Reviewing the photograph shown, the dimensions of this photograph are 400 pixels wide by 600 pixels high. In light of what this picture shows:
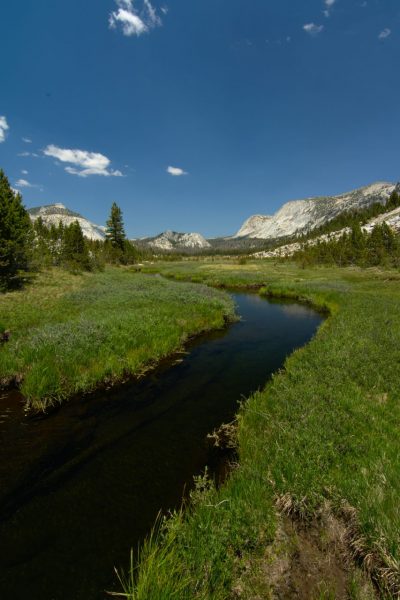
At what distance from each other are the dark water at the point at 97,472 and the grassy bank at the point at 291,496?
882 millimetres

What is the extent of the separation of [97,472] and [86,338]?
27.3ft

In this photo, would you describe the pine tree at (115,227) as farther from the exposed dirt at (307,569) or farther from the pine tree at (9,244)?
the exposed dirt at (307,569)

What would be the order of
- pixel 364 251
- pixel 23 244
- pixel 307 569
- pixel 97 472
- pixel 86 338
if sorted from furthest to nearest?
1. pixel 364 251
2. pixel 23 244
3. pixel 86 338
4. pixel 97 472
5. pixel 307 569

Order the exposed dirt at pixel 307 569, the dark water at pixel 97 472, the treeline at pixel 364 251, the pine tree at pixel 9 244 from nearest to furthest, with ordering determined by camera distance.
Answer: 1. the exposed dirt at pixel 307 569
2. the dark water at pixel 97 472
3. the pine tree at pixel 9 244
4. the treeline at pixel 364 251

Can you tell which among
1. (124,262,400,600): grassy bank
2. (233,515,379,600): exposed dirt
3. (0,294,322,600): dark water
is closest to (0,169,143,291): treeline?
(0,294,322,600): dark water

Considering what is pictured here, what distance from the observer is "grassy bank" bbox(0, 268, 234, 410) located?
11727 millimetres

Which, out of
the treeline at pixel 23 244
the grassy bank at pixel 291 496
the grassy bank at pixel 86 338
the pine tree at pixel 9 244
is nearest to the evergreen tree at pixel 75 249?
the treeline at pixel 23 244

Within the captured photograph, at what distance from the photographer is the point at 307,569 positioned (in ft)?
13.8

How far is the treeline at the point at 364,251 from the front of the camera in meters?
76.4

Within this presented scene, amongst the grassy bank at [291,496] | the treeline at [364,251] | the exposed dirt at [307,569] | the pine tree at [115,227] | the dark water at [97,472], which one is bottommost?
the dark water at [97,472]

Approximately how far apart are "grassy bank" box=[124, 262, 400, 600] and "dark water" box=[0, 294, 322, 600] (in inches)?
34.7

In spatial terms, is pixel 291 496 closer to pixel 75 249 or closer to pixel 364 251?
pixel 75 249

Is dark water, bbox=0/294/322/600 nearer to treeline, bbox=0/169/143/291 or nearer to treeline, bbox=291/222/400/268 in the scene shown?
treeline, bbox=0/169/143/291

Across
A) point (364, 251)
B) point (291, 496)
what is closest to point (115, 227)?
point (364, 251)
